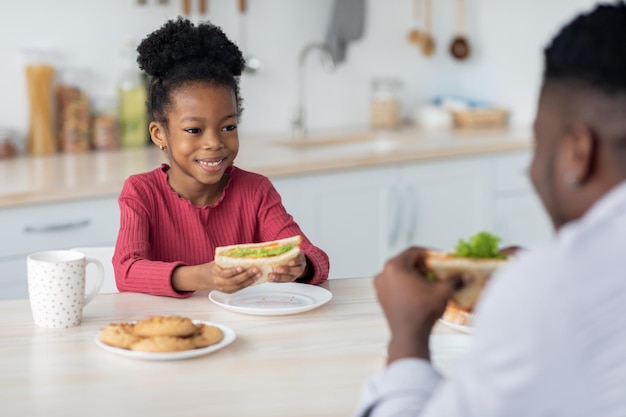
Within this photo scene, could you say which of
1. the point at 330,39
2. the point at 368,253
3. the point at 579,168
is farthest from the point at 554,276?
the point at 330,39

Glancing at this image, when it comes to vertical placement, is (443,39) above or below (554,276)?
above

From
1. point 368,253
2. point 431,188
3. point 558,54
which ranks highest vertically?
point 558,54

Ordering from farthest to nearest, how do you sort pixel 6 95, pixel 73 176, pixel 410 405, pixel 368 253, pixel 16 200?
pixel 368 253 → pixel 6 95 → pixel 73 176 → pixel 16 200 → pixel 410 405

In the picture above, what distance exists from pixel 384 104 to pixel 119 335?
290cm

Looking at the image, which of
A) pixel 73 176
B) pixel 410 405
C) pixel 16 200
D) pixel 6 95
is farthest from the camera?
pixel 6 95

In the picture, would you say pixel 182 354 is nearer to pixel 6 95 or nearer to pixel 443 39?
pixel 6 95

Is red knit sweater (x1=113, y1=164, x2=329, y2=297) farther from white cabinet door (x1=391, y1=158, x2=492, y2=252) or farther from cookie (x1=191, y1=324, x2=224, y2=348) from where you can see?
white cabinet door (x1=391, y1=158, x2=492, y2=252)

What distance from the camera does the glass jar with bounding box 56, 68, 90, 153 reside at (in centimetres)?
323

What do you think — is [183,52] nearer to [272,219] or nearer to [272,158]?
[272,219]

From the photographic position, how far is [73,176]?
280cm

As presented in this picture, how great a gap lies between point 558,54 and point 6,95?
2.66 m

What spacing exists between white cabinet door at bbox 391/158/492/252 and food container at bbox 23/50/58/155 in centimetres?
123

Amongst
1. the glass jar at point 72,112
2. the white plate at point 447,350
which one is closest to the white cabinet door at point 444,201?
the glass jar at point 72,112

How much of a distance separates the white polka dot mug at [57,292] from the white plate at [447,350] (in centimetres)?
52
